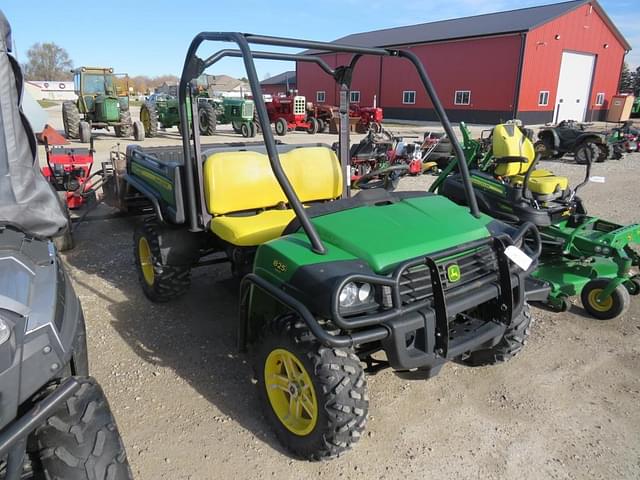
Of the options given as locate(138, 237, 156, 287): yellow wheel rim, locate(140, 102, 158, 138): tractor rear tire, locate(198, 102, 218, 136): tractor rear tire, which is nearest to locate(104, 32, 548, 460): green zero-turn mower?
locate(138, 237, 156, 287): yellow wheel rim

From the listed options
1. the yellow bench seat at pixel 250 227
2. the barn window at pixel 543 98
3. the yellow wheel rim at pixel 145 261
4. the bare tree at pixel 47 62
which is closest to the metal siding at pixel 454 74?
the barn window at pixel 543 98

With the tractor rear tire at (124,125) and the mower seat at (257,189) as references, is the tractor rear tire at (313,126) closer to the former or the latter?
the tractor rear tire at (124,125)

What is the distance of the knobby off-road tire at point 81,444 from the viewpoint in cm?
163

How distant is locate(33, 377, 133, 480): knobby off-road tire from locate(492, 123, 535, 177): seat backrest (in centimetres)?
498

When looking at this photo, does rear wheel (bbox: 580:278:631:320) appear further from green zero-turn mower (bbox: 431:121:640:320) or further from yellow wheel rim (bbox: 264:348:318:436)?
yellow wheel rim (bbox: 264:348:318:436)

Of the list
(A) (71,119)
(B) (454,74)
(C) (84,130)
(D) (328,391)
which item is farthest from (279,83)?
(D) (328,391)

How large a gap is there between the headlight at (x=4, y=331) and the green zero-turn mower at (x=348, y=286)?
3.60 ft

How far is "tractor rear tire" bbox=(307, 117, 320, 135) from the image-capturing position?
62.7 ft

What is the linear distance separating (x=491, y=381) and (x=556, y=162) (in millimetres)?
11980

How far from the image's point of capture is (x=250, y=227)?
331 centimetres

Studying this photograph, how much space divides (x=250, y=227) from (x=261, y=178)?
1.91 feet

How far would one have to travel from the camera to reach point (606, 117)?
29.9 metres

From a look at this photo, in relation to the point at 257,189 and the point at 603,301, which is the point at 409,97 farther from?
the point at 257,189

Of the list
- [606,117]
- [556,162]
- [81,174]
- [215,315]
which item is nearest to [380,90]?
[606,117]
